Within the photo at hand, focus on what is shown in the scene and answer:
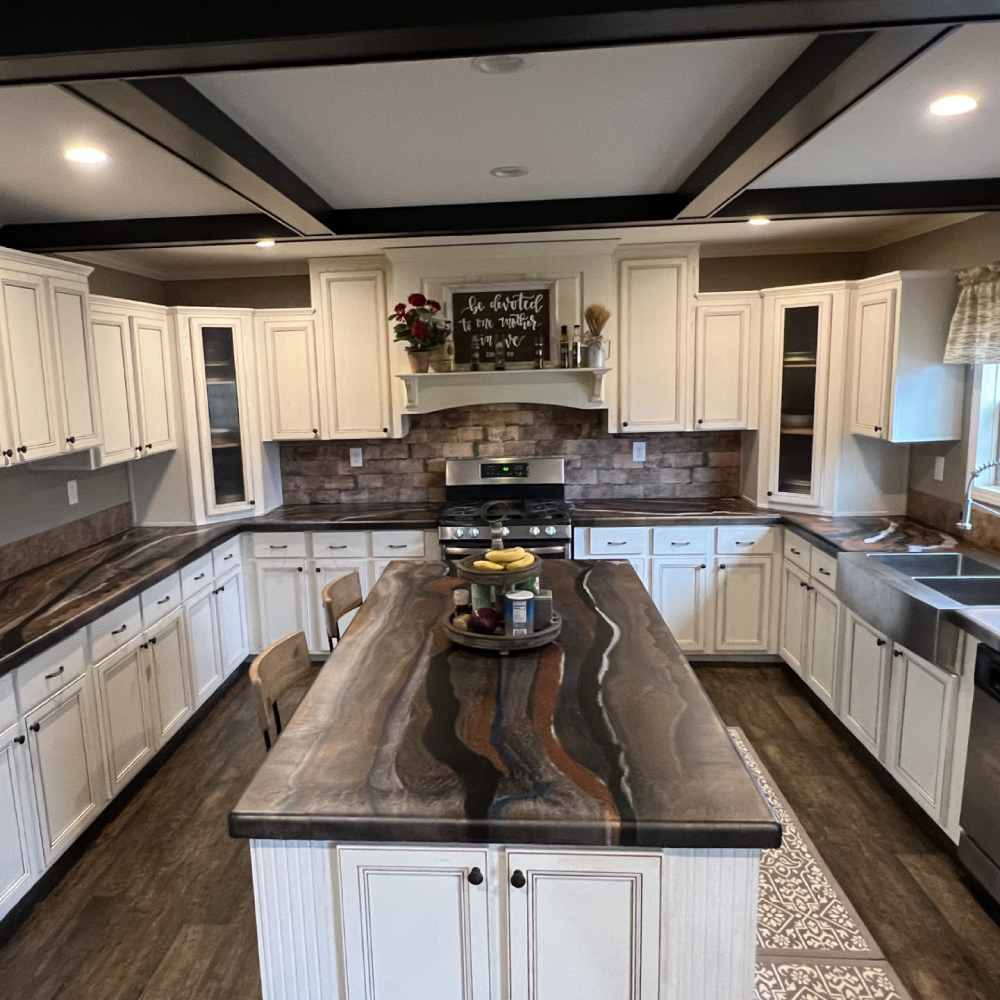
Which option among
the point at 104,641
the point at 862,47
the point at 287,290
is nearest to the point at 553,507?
the point at 287,290

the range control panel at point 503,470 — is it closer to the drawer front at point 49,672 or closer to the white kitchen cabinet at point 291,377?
the white kitchen cabinet at point 291,377

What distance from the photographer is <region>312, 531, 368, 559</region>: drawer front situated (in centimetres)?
417

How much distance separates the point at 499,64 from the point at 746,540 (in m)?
2.96

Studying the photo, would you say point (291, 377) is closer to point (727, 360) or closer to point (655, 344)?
point (655, 344)

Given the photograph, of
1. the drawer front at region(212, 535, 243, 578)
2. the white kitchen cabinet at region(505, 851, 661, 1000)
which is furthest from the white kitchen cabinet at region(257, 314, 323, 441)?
the white kitchen cabinet at region(505, 851, 661, 1000)

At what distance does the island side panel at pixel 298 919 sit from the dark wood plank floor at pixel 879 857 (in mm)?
1640

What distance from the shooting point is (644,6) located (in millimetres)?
1288

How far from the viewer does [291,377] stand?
4.32m

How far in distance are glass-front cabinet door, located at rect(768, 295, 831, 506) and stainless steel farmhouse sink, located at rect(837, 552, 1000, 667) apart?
90 cm

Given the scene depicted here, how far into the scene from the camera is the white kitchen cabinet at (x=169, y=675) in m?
3.20

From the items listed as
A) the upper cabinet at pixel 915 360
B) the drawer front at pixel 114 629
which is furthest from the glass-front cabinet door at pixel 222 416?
the upper cabinet at pixel 915 360

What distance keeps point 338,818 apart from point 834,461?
335 centimetres

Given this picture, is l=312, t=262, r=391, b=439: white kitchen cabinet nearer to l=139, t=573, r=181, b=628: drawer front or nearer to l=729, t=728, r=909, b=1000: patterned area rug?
l=139, t=573, r=181, b=628: drawer front

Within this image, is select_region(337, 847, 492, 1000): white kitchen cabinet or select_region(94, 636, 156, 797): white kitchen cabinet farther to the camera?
select_region(94, 636, 156, 797): white kitchen cabinet
